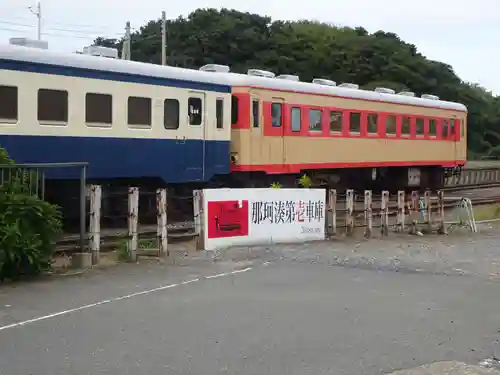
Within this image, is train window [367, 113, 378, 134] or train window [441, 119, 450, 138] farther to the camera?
train window [441, 119, 450, 138]

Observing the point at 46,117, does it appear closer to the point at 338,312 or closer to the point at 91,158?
the point at 91,158

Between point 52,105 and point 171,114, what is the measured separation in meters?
2.90

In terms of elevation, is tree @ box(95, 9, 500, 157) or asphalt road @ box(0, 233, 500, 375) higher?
tree @ box(95, 9, 500, 157)

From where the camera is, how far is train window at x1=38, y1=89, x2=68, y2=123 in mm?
13023

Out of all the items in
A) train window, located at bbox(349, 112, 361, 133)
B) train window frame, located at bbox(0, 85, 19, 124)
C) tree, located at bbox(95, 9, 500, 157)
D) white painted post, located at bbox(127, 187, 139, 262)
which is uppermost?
tree, located at bbox(95, 9, 500, 157)

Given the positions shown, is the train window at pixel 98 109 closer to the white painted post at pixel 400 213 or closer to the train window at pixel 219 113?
the train window at pixel 219 113

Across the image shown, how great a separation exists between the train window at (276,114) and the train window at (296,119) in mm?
497

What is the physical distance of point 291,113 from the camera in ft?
60.3

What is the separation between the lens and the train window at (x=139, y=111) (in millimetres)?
14539

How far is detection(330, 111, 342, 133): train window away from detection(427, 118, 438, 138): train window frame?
211 inches

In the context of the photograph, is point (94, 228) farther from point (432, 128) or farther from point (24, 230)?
point (432, 128)

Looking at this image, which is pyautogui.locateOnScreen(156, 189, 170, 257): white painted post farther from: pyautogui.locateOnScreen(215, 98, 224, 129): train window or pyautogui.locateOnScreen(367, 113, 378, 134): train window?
pyautogui.locateOnScreen(367, 113, 378, 134): train window

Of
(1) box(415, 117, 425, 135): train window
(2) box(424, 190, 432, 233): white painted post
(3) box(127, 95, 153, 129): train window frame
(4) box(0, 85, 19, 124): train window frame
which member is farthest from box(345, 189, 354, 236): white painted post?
(1) box(415, 117, 425, 135): train window

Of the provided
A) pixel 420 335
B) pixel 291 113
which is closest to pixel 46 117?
pixel 291 113
